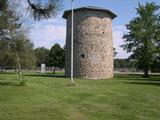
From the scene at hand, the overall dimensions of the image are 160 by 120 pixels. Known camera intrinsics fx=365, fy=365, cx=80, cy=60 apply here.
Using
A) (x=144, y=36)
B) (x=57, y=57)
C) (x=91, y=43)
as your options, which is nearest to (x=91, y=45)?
(x=91, y=43)

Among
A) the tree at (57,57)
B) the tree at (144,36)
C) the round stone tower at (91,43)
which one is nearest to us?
the round stone tower at (91,43)

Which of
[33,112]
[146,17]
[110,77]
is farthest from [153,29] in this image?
[33,112]

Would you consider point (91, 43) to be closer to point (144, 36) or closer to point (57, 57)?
point (144, 36)

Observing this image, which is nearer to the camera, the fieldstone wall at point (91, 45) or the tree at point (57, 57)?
the fieldstone wall at point (91, 45)

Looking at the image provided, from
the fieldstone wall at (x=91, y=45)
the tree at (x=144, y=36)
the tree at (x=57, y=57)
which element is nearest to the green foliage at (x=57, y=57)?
the tree at (x=57, y=57)

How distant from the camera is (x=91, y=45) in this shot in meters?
47.0

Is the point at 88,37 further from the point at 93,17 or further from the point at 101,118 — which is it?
the point at 101,118

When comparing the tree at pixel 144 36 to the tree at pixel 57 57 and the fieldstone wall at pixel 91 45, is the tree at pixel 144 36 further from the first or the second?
the tree at pixel 57 57

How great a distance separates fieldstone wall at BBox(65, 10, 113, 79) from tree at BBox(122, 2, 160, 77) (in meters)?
14.4

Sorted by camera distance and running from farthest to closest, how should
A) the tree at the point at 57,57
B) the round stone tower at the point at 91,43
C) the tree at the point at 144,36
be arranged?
the tree at the point at 57,57, the tree at the point at 144,36, the round stone tower at the point at 91,43

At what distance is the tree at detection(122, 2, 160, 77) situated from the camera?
60500mm

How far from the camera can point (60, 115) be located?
12.1 m

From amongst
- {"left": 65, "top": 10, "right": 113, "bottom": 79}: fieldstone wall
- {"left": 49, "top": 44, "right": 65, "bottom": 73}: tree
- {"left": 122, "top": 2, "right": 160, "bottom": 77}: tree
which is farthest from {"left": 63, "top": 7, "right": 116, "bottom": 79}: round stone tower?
{"left": 49, "top": 44, "right": 65, "bottom": 73}: tree

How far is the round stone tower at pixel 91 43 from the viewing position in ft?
154
